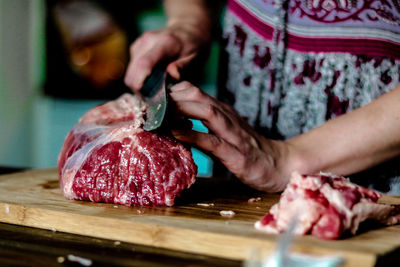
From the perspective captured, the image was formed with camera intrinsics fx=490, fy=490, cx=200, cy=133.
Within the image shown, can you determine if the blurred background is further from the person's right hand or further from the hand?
the hand

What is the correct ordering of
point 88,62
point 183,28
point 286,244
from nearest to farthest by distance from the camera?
point 286,244
point 183,28
point 88,62

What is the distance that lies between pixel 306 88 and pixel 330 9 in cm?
29

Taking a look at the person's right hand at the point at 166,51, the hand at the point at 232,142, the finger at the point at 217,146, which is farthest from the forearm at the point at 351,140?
the person's right hand at the point at 166,51

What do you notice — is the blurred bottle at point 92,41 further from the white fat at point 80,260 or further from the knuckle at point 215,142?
the white fat at point 80,260

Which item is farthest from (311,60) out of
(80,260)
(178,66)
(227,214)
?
(80,260)

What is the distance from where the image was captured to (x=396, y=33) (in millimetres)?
1665

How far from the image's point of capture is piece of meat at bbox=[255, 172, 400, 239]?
1021 millimetres

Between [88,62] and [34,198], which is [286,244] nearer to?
[34,198]

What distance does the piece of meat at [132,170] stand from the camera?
1350mm

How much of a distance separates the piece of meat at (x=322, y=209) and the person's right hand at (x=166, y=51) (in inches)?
33.2

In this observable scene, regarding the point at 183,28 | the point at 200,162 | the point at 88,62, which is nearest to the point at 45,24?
the point at 88,62

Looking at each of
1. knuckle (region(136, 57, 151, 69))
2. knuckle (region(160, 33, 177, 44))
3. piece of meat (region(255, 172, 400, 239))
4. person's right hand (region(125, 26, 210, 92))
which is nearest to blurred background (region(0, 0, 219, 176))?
person's right hand (region(125, 26, 210, 92))

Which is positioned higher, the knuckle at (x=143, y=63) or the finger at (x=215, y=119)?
the knuckle at (x=143, y=63)

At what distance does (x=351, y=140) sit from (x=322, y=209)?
1.72 ft
